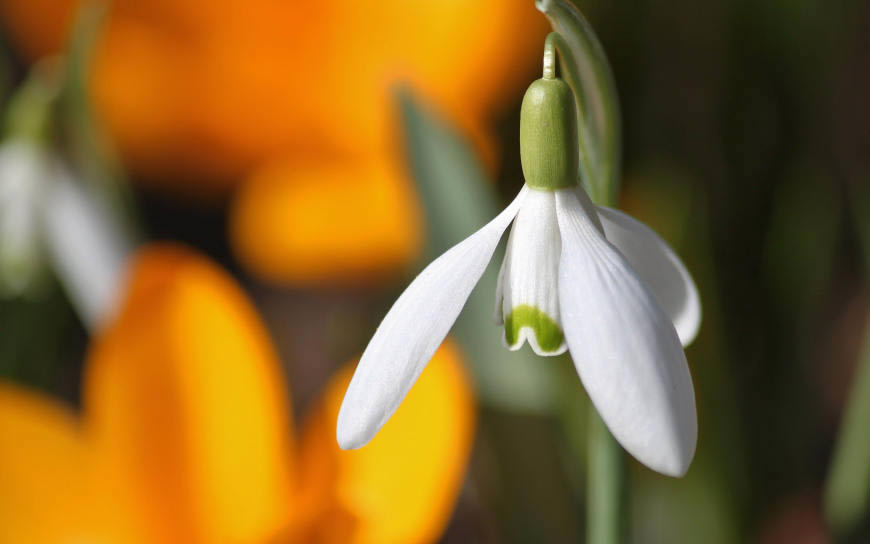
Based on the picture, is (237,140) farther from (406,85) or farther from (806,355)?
(806,355)

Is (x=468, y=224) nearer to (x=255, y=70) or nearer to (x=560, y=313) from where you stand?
(x=560, y=313)

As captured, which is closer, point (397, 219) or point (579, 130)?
point (579, 130)

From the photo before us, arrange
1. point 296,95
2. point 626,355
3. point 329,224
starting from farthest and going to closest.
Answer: point 296,95 < point 329,224 < point 626,355

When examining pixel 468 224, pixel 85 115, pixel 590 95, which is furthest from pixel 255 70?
pixel 590 95

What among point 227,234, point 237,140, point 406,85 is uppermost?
point 406,85

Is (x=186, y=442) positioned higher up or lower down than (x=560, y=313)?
lower down

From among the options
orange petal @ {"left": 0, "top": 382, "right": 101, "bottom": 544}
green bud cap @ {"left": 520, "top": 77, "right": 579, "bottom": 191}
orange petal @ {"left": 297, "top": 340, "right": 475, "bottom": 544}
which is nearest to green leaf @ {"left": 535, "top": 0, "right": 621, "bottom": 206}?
green bud cap @ {"left": 520, "top": 77, "right": 579, "bottom": 191}

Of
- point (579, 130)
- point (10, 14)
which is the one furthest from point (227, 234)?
point (579, 130)
